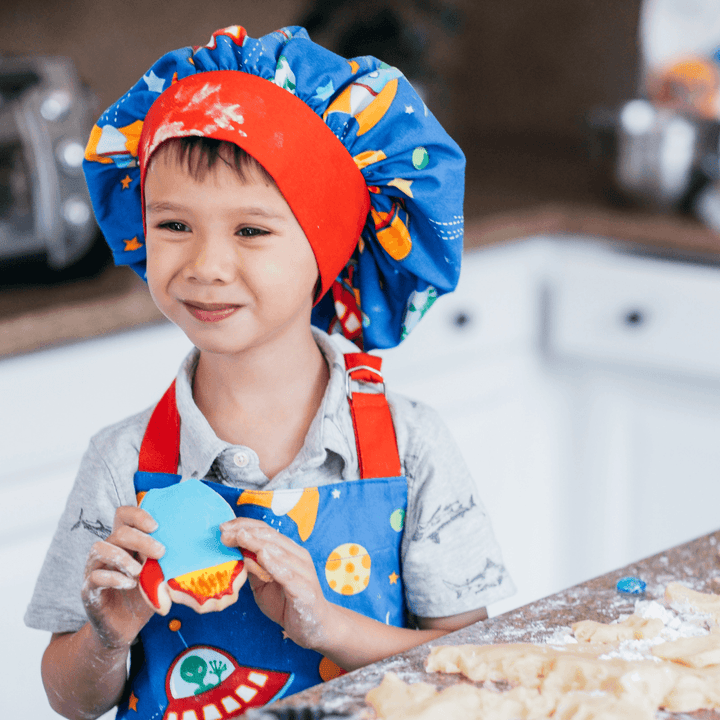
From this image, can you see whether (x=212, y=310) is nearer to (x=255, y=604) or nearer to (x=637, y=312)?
(x=255, y=604)

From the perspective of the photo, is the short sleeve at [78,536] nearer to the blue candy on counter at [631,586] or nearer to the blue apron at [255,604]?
the blue apron at [255,604]

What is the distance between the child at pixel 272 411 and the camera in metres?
0.67

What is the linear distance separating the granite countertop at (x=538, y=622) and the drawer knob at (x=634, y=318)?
0.92 meters

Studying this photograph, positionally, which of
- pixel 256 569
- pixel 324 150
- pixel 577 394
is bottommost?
pixel 577 394

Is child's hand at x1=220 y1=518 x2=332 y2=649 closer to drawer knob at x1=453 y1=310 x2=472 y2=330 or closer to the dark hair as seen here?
the dark hair

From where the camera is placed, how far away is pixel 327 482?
0.78m

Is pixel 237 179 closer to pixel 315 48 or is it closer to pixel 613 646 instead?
pixel 315 48

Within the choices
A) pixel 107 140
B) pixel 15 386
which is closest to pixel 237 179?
pixel 107 140

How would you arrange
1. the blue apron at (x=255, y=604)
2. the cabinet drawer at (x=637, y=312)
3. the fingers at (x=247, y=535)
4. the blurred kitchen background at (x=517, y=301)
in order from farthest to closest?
the cabinet drawer at (x=637, y=312)
the blurred kitchen background at (x=517, y=301)
the blue apron at (x=255, y=604)
the fingers at (x=247, y=535)

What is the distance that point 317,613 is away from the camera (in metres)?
0.68

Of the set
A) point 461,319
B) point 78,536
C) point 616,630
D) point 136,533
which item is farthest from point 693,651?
point 461,319

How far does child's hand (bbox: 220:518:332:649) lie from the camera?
0.64m

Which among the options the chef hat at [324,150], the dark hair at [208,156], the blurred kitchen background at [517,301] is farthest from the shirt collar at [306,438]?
the blurred kitchen background at [517,301]

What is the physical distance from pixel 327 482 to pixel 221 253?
0.23m
